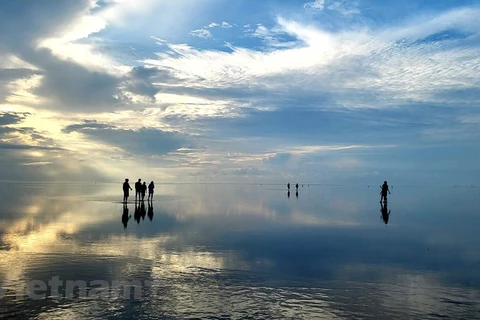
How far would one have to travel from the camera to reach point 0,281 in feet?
32.9

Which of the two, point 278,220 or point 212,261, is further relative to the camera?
point 278,220

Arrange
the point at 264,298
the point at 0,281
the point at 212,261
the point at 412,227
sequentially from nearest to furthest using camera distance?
the point at 264,298, the point at 0,281, the point at 212,261, the point at 412,227

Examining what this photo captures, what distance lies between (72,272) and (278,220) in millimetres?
17048

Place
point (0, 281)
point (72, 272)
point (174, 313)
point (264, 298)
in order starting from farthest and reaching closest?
point (72, 272)
point (0, 281)
point (264, 298)
point (174, 313)

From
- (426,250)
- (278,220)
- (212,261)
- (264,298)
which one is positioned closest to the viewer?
(264,298)

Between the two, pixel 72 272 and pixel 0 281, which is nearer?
pixel 0 281

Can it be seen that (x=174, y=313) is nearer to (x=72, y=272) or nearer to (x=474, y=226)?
(x=72, y=272)

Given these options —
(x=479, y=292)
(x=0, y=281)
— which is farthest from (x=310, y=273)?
(x=0, y=281)

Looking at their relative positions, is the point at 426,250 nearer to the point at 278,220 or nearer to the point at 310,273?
the point at 310,273

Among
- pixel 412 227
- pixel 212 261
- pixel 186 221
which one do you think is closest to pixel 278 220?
pixel 186 221

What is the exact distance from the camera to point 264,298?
9.26m

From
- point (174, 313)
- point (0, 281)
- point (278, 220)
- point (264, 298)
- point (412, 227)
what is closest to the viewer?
point (174, 313)

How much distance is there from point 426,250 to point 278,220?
11.5 metres

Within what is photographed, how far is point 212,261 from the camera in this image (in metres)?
13.1
